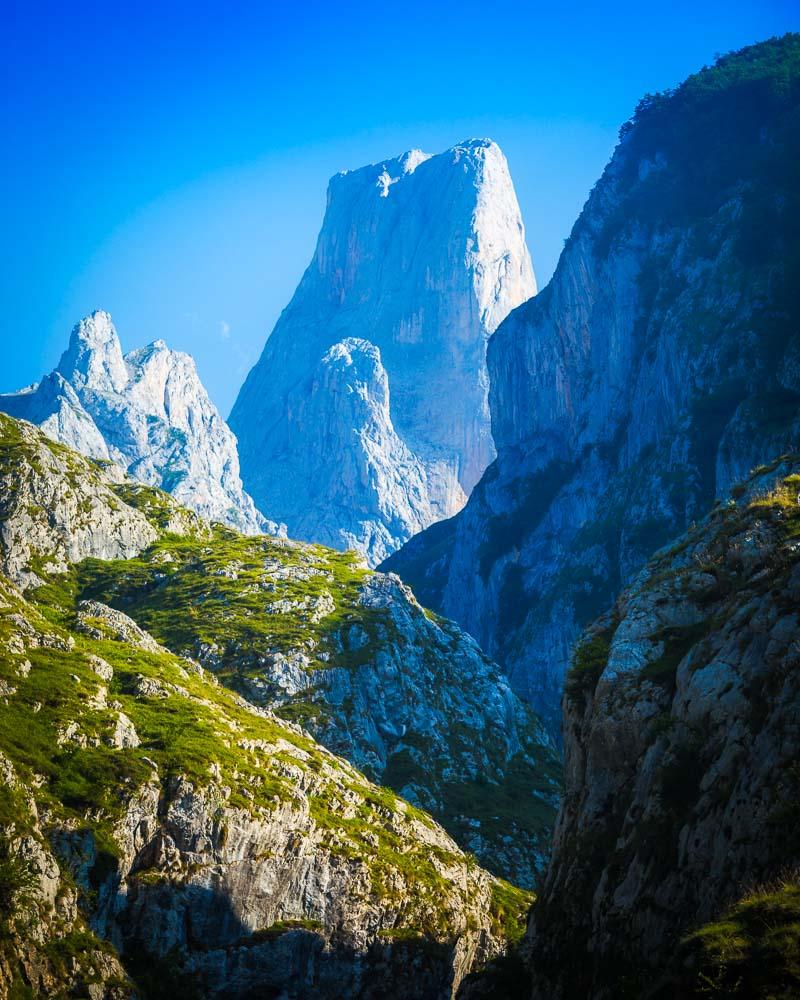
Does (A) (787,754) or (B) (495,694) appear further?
(B) (495,694)

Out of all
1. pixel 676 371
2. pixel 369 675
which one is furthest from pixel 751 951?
pixel 676 371

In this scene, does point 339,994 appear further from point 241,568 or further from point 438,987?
point 241,568

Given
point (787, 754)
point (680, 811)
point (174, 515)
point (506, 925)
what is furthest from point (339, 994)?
point (174, 515)

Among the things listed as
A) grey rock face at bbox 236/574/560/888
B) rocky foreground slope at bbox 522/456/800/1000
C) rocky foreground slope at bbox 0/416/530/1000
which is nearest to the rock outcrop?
grey rock face at bbox 236/574/560/888

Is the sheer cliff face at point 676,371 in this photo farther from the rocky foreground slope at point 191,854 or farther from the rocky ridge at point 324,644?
the rocky foreground slope at point 191,854

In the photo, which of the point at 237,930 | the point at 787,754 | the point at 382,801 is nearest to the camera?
the point at 787,754

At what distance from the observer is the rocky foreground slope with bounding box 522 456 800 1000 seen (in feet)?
82.1

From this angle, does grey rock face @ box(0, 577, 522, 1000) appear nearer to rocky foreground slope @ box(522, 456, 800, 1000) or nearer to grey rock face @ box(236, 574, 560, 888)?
rocky foreground slope @ box(522, 456, 800, 1000)

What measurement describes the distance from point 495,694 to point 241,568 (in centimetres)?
3238

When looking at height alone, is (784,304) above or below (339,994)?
above

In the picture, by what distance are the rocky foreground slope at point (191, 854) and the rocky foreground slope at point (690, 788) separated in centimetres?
1553

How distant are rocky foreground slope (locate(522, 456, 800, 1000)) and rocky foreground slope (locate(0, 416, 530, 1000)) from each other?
15.5 meters

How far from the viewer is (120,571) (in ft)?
355

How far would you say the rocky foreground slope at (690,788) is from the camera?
2502cm
